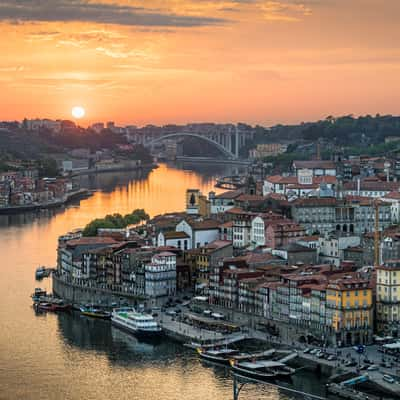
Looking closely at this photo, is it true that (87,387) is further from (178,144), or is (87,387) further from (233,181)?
(178,144)

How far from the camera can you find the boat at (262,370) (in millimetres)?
14969

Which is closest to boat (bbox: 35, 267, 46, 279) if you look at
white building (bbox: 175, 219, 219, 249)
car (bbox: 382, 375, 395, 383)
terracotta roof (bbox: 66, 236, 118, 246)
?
terracotta roof (bbox: 66, 236, 118, 246)

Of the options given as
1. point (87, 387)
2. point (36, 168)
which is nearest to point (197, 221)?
point (87, 387)

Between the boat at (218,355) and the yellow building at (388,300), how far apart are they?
214 cm

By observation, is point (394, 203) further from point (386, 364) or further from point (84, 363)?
point (84, 363)

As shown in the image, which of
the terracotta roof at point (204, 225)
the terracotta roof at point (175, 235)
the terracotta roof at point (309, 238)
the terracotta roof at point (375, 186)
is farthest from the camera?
the terracotta roof at point (375, 186)

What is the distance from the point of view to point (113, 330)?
18.3 meters

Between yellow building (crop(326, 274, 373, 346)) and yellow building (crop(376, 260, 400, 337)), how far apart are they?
0.88ft

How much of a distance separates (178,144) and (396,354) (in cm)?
7762

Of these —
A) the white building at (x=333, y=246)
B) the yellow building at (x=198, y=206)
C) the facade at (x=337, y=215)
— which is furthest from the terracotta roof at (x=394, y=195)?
the white building at (x=333, y=246)

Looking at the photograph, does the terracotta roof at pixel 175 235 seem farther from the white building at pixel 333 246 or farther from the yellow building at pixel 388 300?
the yellow building at pixel 388 300

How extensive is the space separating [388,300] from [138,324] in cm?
365

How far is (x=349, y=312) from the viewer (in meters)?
16.3

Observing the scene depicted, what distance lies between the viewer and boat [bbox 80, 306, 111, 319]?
19.2 meters
